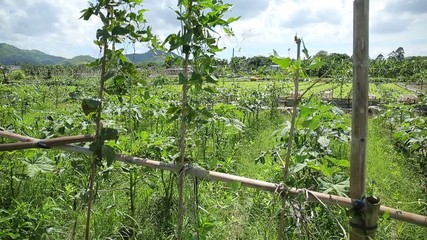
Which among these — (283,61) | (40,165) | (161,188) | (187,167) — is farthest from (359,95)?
(161,188)

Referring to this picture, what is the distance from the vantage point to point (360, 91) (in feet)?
3.93

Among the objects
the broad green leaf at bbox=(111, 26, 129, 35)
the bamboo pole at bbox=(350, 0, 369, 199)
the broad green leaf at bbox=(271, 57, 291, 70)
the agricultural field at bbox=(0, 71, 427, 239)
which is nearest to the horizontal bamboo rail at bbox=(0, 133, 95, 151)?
the agricultural field at bbox=(0, 71, 427, 239)

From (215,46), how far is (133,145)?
116 cm

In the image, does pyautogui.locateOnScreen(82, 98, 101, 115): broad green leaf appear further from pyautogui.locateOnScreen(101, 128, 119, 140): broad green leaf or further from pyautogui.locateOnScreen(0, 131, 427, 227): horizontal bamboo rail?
pyautogui.locateOnScreen(0, 131, 427, 227): horizontal bamboo rail

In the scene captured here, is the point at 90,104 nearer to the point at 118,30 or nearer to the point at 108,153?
the point at 108,153

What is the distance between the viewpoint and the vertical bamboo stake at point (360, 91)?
1162 millimetres

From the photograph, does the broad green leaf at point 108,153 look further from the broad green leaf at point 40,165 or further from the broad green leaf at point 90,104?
the broad green leaf at point 40,165

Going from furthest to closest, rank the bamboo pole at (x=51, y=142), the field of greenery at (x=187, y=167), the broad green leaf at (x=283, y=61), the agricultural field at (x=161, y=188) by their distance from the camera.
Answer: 1. the agricultural field at (x=161, y=188)
2. the bamboo pole at (x=51, y=142)
3. the field of greenery at (x=187, y=167)
4. the broad green leaf at (x=283, y=61)

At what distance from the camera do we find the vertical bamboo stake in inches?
45.8

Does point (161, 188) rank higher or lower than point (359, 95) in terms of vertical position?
lower

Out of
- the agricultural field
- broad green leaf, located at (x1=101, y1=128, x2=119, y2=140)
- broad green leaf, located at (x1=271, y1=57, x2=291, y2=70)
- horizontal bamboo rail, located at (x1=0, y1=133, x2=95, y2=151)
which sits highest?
broad green leaf, located at (x1=271, y1=57, x2=291, y2=70)

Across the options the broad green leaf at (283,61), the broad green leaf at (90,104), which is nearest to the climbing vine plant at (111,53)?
the broad green leaf at (90,104)

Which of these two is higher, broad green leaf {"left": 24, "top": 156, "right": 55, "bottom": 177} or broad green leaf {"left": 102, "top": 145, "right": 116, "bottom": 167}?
broad green leaf {"left": 102, "top": 145, "right": 116, "bottom": 167}

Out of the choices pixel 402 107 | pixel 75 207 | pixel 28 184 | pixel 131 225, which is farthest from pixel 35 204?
pixel 402 107
